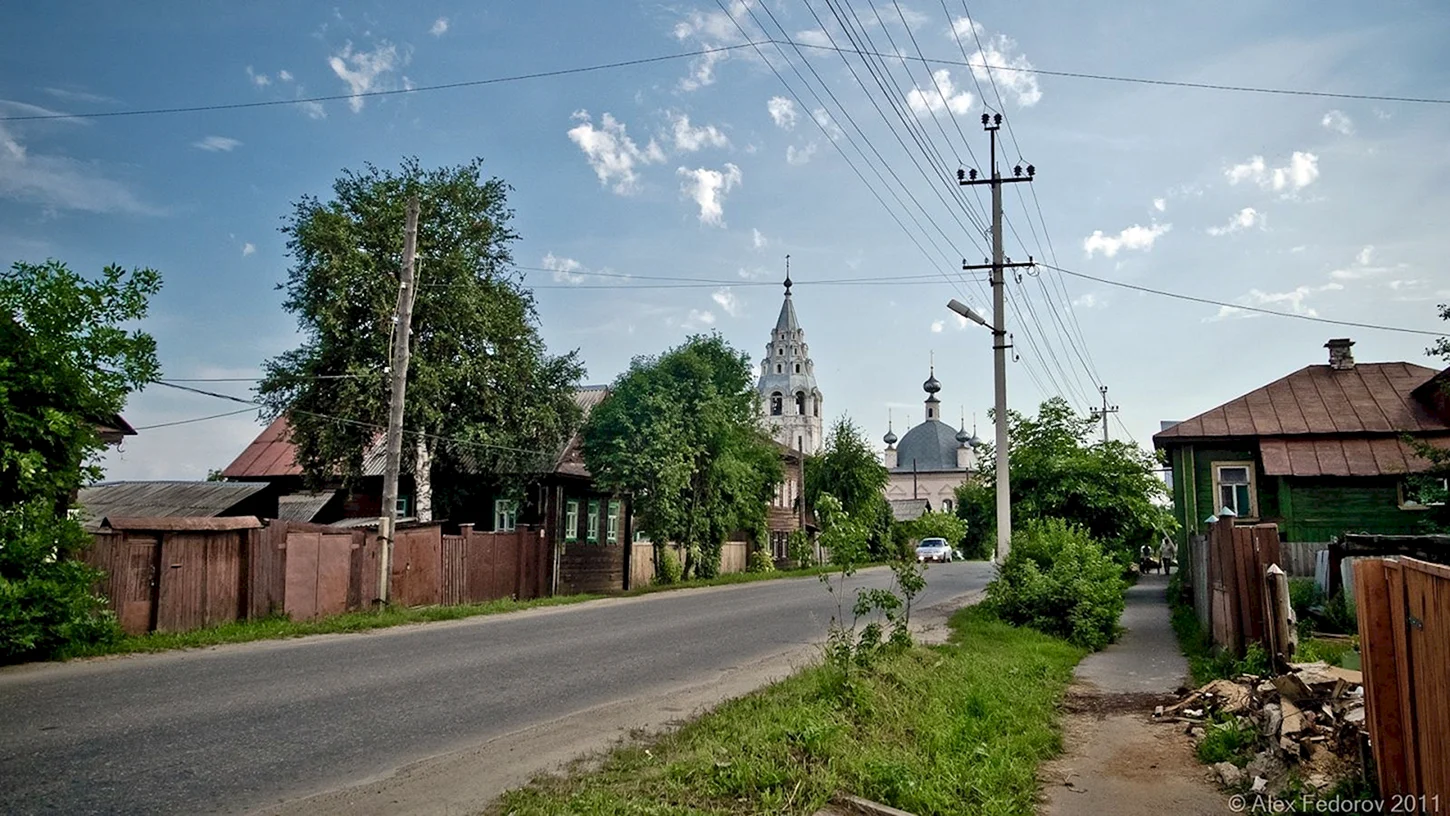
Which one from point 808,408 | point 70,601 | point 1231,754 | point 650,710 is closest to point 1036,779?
point 1231,754

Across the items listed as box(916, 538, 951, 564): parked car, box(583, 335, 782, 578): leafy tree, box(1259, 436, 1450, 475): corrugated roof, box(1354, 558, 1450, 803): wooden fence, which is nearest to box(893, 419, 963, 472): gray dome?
box(916, 538, 951, 564): parked car

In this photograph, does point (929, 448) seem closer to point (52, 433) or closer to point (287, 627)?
point (287, 627)

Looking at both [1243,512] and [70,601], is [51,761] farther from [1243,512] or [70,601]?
Answer: [1243,512]

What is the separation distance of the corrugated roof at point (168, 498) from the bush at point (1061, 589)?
22330mm

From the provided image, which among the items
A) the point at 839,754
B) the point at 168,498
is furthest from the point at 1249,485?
the point at 168,498

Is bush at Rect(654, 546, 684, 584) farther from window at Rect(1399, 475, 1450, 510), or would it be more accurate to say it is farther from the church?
the church

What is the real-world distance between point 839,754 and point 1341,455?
2524cm

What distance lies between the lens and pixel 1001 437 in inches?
775

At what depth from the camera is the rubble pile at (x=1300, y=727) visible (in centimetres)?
619

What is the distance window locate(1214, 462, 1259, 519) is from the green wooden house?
0.09 ft

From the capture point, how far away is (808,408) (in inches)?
3738

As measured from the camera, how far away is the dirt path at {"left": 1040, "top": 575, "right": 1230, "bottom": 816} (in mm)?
6457

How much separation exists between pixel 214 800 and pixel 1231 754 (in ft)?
23.7

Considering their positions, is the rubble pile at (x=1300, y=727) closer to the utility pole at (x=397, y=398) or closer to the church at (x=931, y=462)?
the utility pole at (x=397, y=398)
